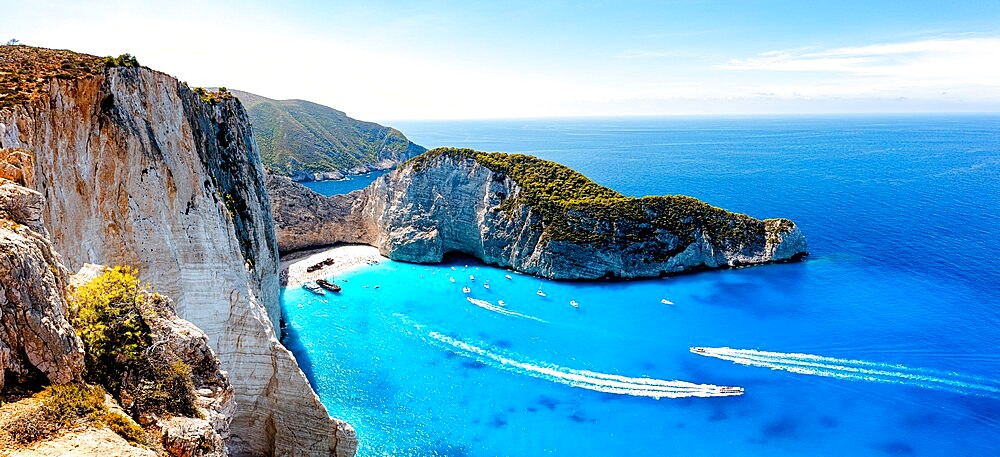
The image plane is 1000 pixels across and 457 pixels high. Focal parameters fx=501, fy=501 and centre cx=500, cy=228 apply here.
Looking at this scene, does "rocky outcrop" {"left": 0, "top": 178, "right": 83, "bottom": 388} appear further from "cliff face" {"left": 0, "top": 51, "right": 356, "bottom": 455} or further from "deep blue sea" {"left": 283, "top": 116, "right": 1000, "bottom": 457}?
"deep blue sea" {"left": 283, "top": 116, "right": 1000, "bottom": 457}

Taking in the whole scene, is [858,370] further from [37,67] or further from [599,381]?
[37,67]

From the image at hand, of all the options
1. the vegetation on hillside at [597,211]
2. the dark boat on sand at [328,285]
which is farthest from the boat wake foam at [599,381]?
the vegetation on hillside at [597,211]

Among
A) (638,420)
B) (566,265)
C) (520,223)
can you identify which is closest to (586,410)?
(638,420)

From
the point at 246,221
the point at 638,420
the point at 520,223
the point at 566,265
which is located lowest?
the point at 638,420

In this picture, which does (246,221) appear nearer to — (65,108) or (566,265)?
(65,108)

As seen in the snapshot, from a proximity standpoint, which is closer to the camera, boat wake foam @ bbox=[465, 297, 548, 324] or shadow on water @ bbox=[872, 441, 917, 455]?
shadow on water @ bbox=[872, 441, 917, 455]

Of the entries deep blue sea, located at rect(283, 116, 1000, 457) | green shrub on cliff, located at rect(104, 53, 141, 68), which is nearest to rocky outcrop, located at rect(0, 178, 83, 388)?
green shrub on cliff, located at rect(104, 53, 141, 68)

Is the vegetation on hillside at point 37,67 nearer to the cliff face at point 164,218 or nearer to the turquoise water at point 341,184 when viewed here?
the cliff face at point 164,218
